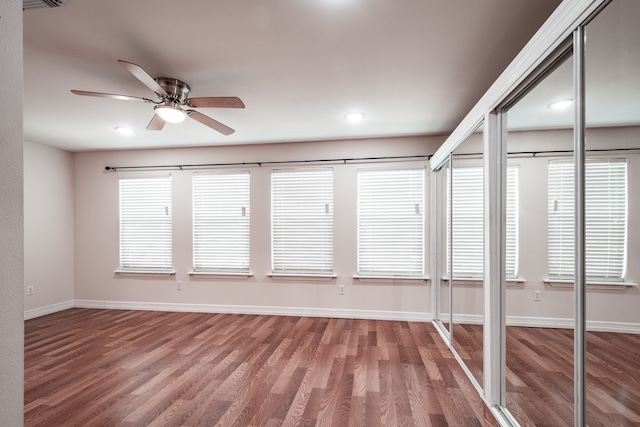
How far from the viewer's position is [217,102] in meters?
2.49

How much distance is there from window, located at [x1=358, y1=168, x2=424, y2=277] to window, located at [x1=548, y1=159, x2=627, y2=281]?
9.84 ft

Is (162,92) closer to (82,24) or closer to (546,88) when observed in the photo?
(82,24)

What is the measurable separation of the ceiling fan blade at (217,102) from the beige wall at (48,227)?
12.3 feet

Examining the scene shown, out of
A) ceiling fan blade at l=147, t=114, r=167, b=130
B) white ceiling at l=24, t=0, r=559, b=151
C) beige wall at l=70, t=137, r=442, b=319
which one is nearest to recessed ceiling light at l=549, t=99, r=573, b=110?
white ceiling at l=24, t=0, r=559, b=151

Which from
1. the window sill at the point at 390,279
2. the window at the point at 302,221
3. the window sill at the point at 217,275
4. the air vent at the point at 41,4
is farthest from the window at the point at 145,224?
the air vent at the point at 41,4

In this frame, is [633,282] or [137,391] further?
[137,391]

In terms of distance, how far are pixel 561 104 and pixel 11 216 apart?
213 cm

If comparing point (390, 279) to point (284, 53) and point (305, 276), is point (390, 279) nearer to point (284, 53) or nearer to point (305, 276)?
point (305, 276)

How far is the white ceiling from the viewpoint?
1854 millimetres

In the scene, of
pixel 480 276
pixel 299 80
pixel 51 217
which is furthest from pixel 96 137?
pixel 480 276

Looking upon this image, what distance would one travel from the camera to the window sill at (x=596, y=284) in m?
1.04

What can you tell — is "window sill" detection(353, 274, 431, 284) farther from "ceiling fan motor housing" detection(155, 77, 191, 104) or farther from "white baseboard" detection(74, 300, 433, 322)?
"ceiling fan motor housing" detection(155, 77, 191, 104)

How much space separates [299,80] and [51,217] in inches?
189

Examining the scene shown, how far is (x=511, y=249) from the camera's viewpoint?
1.98m
